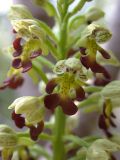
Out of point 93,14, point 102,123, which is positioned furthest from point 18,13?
point 102,123

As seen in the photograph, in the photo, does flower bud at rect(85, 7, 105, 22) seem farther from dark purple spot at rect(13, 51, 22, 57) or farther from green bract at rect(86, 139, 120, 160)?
green bract at rect(86, 139, 120, 160)

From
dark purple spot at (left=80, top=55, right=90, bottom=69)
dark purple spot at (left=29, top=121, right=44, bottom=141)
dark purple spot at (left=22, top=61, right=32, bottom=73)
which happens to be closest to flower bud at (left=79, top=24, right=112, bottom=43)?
dark purple spot at (left=80, top=55, right=90, bottom=69)

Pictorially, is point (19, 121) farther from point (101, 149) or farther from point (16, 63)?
point (101, 149)

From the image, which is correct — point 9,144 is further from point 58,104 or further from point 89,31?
point 89,31

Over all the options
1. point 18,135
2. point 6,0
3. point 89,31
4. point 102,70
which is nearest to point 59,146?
point 18,135

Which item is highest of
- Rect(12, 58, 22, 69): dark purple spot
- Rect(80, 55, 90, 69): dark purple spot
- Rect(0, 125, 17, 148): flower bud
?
Rect(12, 58, 22, 69): dark purple spot

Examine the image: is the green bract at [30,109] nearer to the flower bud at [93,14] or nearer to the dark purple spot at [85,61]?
the dark purple spot at [85,61]

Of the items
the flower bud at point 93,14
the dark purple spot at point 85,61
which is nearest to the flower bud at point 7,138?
the dark purple spot at point 85,61

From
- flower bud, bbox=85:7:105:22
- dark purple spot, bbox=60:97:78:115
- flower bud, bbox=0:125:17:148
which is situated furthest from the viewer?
flower bud, bbox=85:7:105:22
